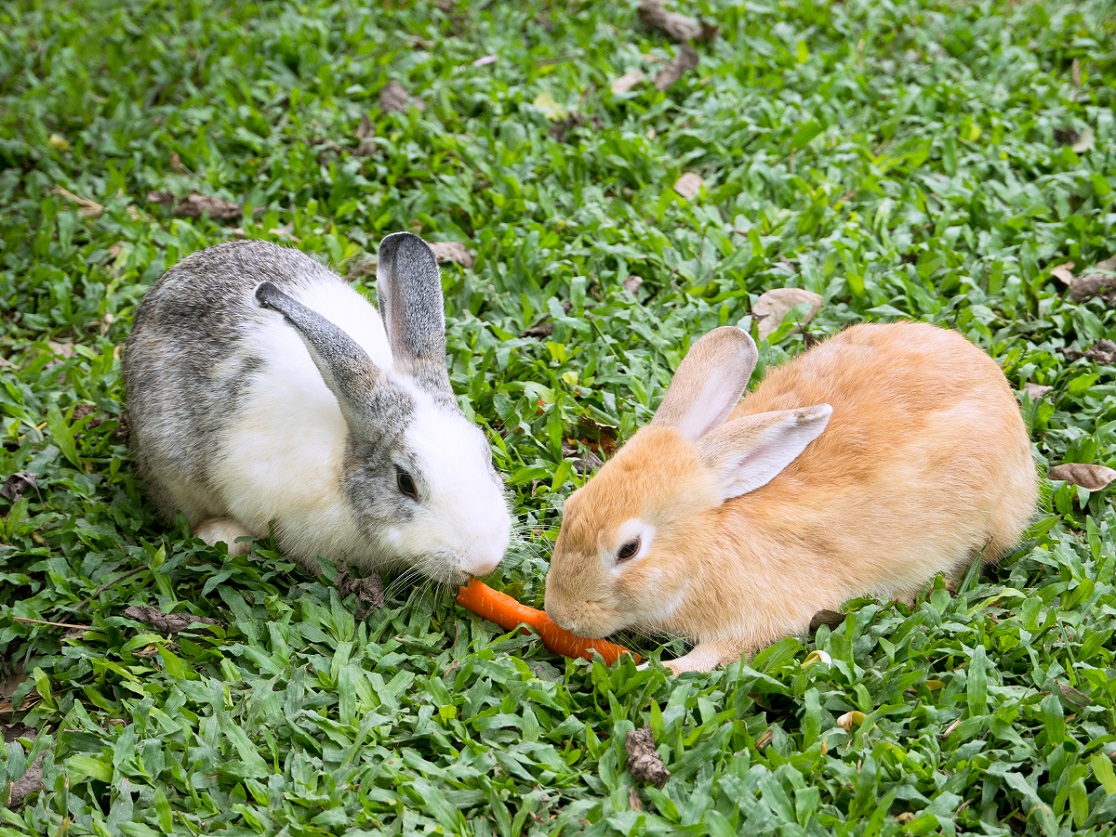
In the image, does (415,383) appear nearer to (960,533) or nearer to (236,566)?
(236,566)

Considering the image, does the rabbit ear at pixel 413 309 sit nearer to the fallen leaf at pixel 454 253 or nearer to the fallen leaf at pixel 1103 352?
the fallen leaf at pixel 454 253

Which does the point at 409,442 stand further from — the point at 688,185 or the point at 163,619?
the point at 688,185

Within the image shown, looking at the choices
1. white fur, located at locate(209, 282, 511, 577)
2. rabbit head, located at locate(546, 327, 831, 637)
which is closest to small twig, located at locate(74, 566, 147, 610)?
white fur, located at locate(209, 282, 511, 577)

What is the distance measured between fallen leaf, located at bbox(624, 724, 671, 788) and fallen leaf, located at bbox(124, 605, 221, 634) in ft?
5.21

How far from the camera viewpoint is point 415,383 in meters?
4.14

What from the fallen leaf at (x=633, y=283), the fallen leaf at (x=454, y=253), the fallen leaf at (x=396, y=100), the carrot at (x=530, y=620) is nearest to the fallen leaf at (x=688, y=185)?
the fallen leaf at (x=633, y=283)

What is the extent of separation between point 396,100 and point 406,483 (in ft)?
11.5

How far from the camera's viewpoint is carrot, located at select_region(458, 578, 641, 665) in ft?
12.3

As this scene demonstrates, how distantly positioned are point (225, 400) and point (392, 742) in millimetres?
1551

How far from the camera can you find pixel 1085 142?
6227 millimetres

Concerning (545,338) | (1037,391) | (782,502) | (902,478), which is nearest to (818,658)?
(782,502)

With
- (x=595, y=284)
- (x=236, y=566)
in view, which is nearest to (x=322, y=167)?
(x=595, y=284)

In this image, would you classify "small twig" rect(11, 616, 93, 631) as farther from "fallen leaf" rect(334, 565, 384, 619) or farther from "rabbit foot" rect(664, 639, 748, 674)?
"rabbit foot" rect(664, 639, 748, 674)

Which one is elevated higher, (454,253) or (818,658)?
(454,253)
